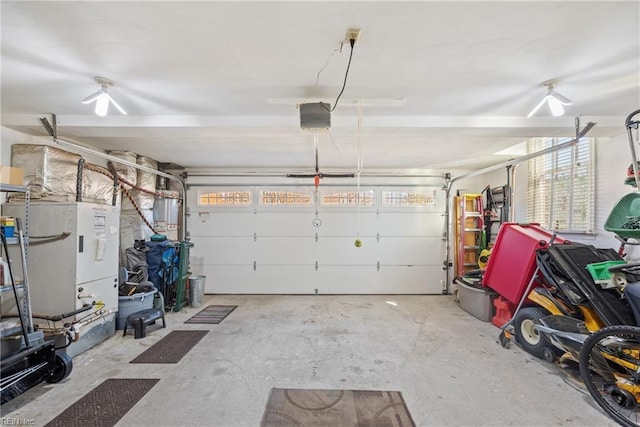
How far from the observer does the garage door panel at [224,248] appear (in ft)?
17.1

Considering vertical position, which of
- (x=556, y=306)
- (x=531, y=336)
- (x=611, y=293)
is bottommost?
(x=531, y=336)

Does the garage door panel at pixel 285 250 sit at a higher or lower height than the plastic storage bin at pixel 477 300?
higher

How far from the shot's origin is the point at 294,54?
175 centimetres

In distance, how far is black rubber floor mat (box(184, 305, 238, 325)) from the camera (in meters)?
3.68

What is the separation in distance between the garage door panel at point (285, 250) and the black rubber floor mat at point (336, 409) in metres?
3.16

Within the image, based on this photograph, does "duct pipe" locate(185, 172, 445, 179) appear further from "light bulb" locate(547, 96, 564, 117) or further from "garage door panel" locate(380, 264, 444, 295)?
"light bulb" locate(547, 96, 564, 117)

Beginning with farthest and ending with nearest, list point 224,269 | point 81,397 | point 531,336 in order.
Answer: point 224,269
point 531,336
point 81,397

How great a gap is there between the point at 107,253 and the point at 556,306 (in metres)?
4.74

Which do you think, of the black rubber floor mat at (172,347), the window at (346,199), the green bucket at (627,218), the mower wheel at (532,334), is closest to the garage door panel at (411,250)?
the window at (346,199)

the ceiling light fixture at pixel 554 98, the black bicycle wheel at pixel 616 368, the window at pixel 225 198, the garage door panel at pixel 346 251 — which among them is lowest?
the black bicycle wheel at pixel 616 368

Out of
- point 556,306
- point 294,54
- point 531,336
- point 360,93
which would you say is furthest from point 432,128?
point 531,336

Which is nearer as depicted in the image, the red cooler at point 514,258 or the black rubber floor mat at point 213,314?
the red cooler at point 514,258

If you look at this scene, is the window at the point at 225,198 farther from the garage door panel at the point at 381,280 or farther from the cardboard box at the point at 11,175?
the cardboard box at the point at 11,175

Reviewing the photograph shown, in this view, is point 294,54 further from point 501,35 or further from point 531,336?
point 531,336
